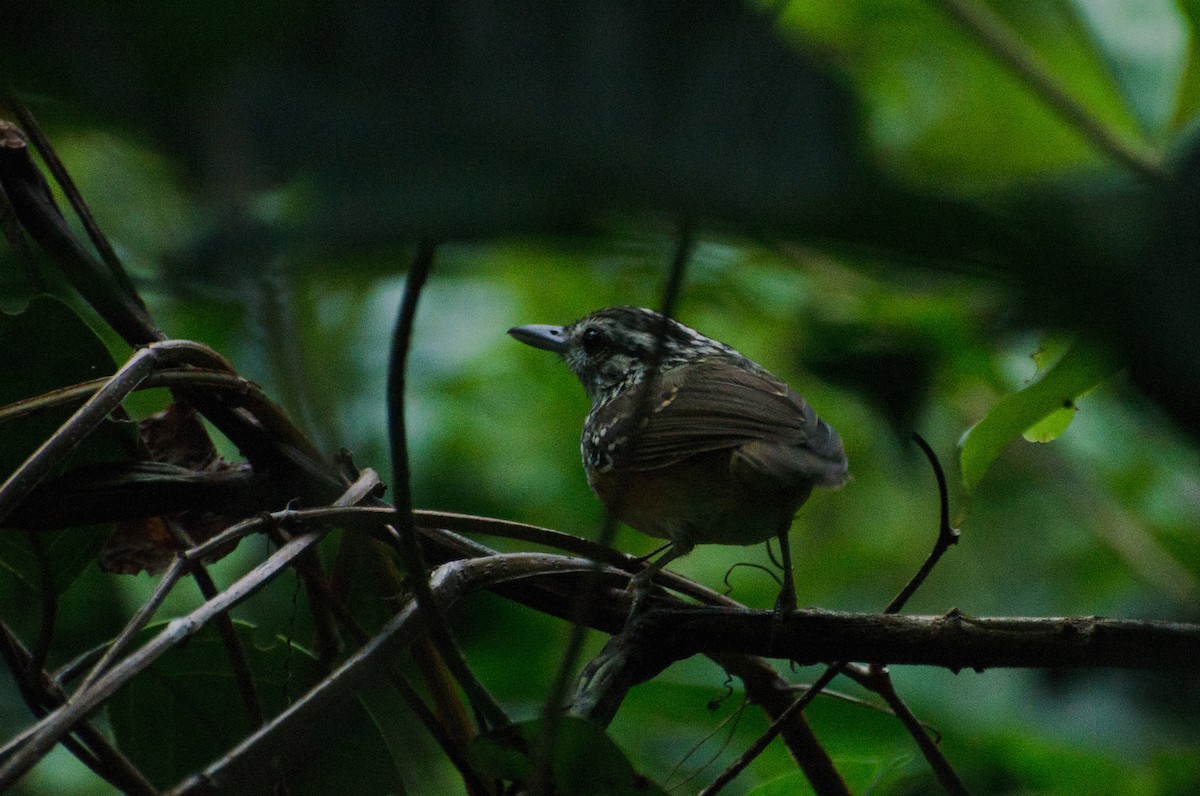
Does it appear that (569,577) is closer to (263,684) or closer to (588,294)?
(263,684)

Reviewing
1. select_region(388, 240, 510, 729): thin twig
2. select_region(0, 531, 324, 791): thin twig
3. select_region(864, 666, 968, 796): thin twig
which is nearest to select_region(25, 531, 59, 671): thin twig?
select_region(0, 531, 324, 791): thin twig

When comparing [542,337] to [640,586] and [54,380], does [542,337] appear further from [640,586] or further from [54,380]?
[54,380]

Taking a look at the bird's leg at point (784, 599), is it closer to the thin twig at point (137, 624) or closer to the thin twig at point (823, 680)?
the thin twig at point (823, 680)

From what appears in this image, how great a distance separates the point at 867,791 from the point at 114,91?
2.45 meters

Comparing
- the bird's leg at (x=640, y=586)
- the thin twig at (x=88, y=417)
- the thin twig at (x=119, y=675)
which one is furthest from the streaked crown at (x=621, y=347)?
the thin twig at (x=119, y=675)

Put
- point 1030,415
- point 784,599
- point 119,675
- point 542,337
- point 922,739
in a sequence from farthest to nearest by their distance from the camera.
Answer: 1. point 542,337
2. point 784,599
3. point 922,739
4. point 1030,415
5. point 119,675

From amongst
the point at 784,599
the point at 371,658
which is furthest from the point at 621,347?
the point at 371,658

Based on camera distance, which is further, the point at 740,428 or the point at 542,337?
the point at 542,337

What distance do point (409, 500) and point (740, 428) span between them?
182cm

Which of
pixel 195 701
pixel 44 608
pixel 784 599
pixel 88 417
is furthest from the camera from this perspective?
pixel 784 599

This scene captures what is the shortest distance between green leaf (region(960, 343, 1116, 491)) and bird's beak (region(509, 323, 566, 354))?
227 cm

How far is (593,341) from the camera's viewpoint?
4578mm

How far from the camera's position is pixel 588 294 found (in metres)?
5.72

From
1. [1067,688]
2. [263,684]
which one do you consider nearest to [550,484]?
[1067,688]
